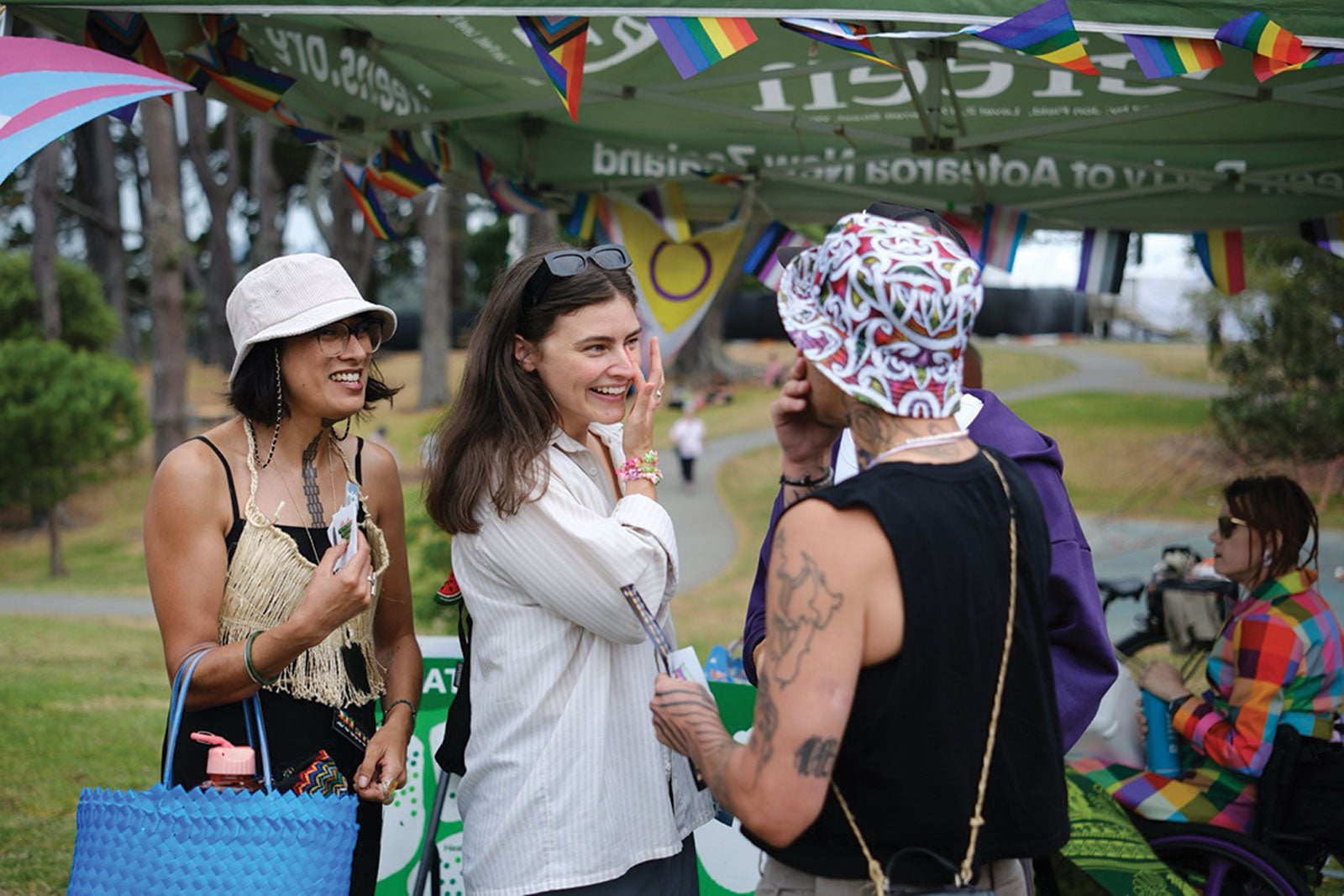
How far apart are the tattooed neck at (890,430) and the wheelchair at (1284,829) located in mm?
2417

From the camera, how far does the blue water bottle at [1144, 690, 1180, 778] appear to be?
4.13 meters

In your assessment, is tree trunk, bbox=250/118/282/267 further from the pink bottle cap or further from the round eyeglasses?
the pink bottle cap

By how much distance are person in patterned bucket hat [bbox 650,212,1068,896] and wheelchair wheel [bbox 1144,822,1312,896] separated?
80.1 inches

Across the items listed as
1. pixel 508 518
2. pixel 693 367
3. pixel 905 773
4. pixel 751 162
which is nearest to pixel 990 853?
pixel 905 773

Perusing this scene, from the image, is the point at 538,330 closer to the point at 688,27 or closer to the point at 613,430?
the point at 613,430

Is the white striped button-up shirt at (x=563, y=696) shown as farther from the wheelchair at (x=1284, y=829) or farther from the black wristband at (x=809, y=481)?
the wheelchair at (x=1284, y=829)

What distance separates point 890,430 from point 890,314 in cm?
19

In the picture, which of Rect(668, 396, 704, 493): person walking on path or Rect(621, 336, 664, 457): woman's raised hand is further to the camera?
Rect(668, 396, 704, 493): person walking on path

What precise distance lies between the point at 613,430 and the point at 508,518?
16.9 inches

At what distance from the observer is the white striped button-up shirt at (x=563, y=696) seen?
2.26 m

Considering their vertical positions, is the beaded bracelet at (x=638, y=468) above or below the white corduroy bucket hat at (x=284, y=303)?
below

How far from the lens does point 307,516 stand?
9.01ft

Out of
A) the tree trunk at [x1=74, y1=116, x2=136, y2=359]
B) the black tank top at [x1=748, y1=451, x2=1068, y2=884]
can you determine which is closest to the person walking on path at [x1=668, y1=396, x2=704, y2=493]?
the tree trunk at [x1=74, y1=116, x2=136, y2=359]

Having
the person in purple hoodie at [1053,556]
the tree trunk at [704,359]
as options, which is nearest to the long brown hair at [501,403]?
Result: the person in purple hoodie at [1053,556]
